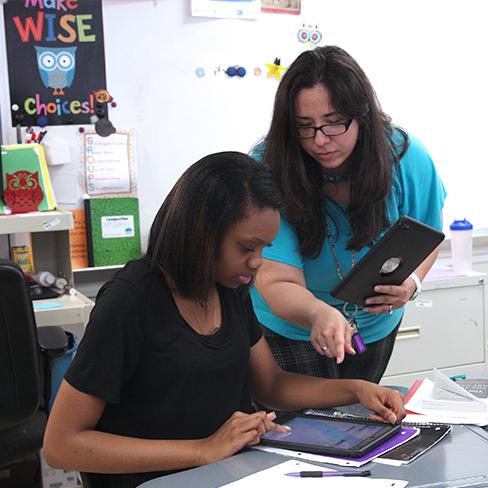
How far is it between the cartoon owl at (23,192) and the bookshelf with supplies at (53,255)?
5cm

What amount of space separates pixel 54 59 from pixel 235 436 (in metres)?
1.88

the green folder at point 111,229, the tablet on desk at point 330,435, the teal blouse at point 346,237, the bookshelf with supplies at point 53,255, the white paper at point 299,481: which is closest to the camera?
the white paper at point 299,481

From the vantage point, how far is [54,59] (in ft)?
9.11

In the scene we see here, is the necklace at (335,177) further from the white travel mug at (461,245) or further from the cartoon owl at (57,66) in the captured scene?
the white travel mug at (461,245)

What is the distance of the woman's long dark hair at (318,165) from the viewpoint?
1617 mm

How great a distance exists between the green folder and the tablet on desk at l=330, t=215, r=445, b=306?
1.46 m

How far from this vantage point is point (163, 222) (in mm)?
1337

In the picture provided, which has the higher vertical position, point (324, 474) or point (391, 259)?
point (391, 259)

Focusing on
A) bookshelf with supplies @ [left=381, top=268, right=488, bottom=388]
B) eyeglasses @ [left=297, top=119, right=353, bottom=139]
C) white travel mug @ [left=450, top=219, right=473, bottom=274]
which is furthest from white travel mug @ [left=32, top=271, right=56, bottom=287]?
white travel mug @ [left=450, top=219, right=473, bottom=274]

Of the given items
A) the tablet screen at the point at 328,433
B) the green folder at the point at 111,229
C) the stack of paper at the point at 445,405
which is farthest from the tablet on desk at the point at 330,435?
the green folder at the point at 111,229

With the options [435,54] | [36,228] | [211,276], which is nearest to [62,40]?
[36,228]

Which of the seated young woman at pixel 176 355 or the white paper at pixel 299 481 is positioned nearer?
the white paper at pixel 299 481

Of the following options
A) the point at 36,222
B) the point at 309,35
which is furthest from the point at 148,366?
the point at 309,35

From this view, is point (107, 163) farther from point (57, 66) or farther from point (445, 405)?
point (445, 405)
